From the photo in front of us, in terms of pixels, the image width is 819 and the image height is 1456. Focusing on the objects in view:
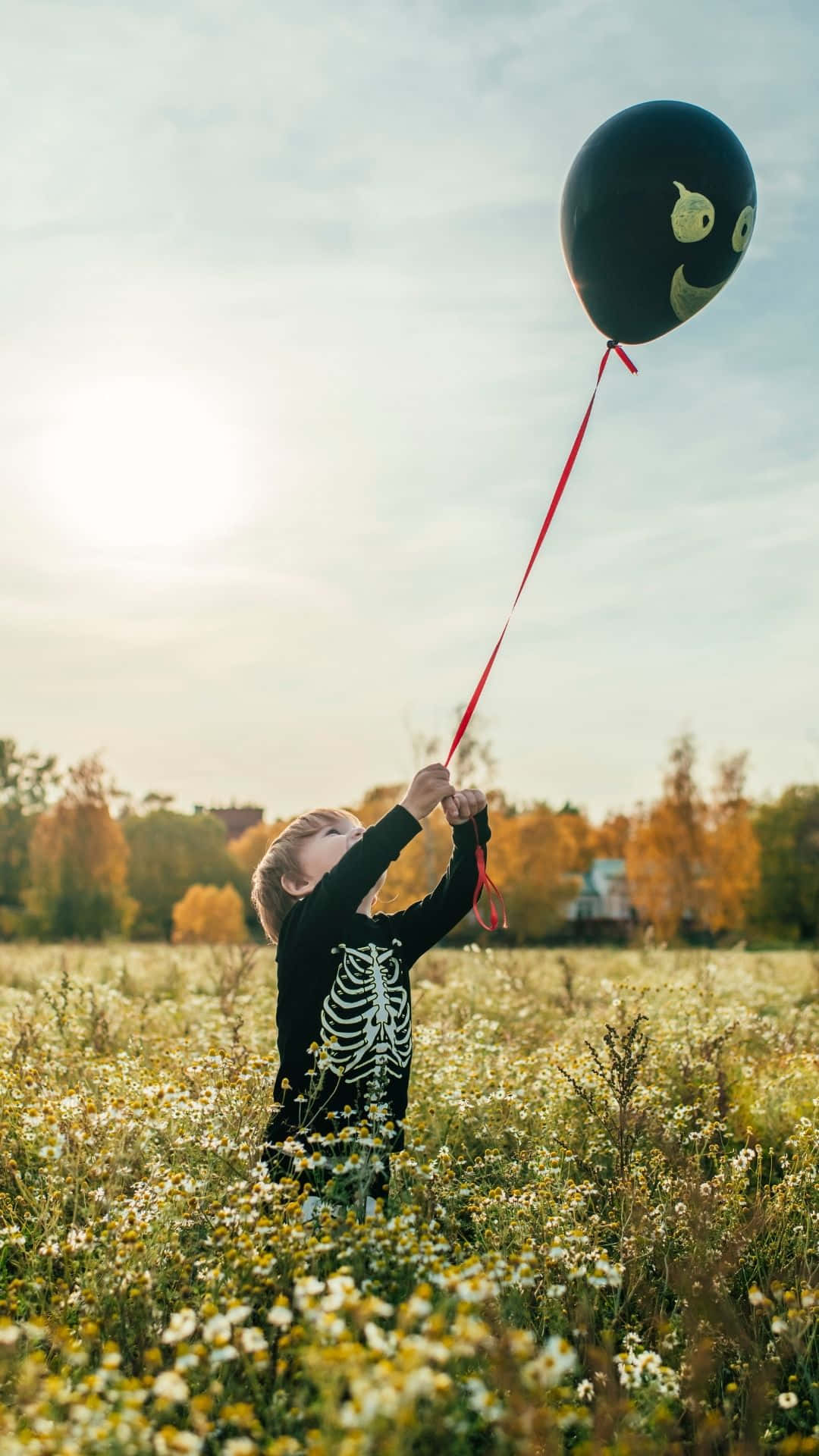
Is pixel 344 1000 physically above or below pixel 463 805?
below

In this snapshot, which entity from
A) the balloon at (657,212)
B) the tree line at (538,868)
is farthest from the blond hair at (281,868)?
the tree line at (538,868)

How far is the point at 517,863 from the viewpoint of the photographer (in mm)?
36094

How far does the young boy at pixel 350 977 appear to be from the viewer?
324cm

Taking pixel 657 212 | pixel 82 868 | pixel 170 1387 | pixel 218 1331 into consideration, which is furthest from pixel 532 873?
pixel 170 1387

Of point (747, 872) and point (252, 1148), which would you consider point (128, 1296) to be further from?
point (747, 872)

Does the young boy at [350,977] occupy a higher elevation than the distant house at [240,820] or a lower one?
lower

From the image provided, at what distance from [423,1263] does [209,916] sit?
3454 centimetres

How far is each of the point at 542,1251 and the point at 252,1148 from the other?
889 mm

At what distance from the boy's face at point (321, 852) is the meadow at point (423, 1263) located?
67 cm

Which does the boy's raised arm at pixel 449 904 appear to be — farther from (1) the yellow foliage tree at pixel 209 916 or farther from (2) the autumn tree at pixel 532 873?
(2) the autumn tree at pixel 532 873

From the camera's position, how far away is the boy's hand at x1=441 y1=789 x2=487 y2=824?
3.53 metres

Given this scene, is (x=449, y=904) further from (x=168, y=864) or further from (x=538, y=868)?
(x=168, y=864)

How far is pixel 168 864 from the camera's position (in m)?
48.6

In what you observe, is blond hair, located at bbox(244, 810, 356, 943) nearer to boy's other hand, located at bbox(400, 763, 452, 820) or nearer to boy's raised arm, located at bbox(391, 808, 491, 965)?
boy's raised arm, located at bbox(391, 808, 491, 965)
